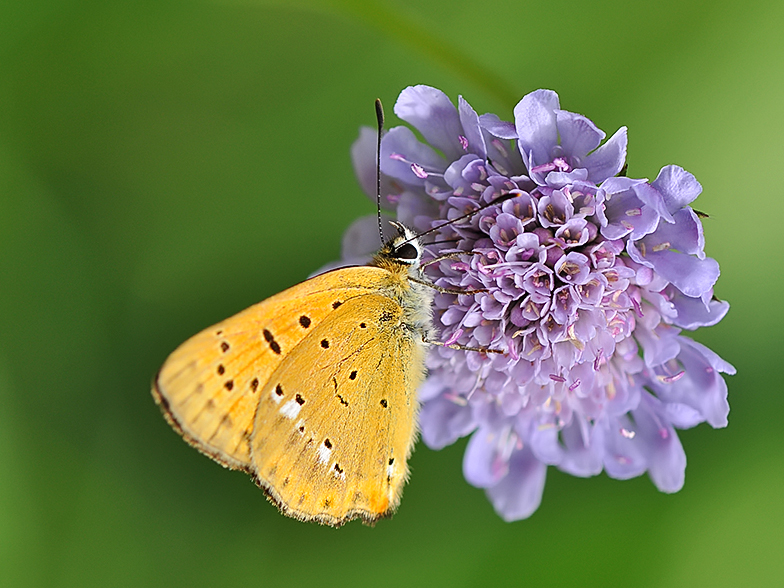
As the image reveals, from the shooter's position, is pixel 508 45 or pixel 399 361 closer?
pixel 399 361

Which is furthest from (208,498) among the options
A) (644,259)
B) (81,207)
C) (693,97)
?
(693,97)

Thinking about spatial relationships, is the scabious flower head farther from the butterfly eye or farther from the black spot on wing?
the black spot on wing

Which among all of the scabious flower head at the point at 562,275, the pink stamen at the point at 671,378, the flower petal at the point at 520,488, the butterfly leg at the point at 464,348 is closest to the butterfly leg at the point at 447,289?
the scabious flower head at the point at 562,275

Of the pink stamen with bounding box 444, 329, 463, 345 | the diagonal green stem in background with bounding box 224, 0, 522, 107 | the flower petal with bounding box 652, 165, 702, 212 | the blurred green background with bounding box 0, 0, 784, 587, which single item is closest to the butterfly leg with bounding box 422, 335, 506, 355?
the pink stamen with bounding box 444, 329, 463, 345

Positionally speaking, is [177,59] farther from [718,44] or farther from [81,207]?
[718,44]

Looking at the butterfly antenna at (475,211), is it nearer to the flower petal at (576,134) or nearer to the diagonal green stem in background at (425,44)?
the flower petal at (576,134)

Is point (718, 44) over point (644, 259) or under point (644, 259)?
over

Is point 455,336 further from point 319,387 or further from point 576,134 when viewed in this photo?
point 576,134
